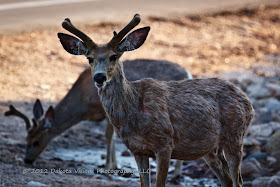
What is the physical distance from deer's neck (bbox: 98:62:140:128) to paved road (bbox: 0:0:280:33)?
905cm

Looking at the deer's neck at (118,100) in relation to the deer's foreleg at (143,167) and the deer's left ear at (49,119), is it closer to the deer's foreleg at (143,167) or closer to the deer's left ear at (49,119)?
the deer's foreleg at (143,167)

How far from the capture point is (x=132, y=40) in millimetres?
7000

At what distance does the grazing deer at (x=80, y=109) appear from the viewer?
32.1ft

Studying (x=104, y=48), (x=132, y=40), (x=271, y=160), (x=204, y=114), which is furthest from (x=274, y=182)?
(x=104, y=48)

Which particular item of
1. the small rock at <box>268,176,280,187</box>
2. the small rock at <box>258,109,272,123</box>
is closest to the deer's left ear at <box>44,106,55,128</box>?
the small rock at <box>268,176,280,187</box>

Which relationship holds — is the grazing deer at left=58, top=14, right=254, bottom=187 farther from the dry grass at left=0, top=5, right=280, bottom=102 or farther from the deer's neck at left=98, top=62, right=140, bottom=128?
the dry grass at left=0, top=5, right=280, bottom=102

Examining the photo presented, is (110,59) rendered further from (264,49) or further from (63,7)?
(63,7)

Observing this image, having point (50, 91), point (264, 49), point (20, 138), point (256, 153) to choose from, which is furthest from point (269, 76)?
point (20, 138)

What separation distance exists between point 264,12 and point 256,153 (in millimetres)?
9348

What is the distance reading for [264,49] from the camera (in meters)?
15.5

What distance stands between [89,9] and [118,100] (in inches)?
432

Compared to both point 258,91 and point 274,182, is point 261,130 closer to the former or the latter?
point 258,91

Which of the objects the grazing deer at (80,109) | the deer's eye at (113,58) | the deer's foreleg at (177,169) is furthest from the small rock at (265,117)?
the deer's eye at (113,58)

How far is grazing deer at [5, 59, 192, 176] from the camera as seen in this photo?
9781 millimetres
